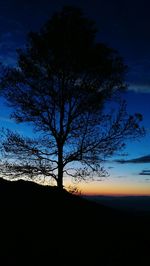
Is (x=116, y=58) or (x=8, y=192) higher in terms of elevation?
(x=116, y=58)

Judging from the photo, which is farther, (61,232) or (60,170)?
(60,170)

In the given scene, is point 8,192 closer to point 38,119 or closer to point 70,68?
point 38,119

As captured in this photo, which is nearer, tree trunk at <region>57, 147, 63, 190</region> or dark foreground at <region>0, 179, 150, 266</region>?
dark foreground at <region>0, 179, 150, 266</region>

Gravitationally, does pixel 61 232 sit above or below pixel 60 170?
below

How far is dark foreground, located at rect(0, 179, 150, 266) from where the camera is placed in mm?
13656

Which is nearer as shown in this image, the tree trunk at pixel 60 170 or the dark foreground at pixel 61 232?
the dark foreground at pixel 61 232

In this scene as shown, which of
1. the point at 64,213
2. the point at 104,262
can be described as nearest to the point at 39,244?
Answer: the point at 104,262

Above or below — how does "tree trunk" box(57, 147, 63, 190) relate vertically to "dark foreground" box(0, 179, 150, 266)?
above

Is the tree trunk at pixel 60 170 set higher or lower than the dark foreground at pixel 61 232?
higher

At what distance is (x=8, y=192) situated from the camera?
2069cm

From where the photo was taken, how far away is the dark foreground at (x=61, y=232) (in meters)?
13.7

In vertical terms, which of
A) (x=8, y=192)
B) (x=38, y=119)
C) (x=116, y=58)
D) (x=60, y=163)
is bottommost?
(x=8, y=192)

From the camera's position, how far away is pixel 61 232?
16.4 metres

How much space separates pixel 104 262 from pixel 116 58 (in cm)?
1569
